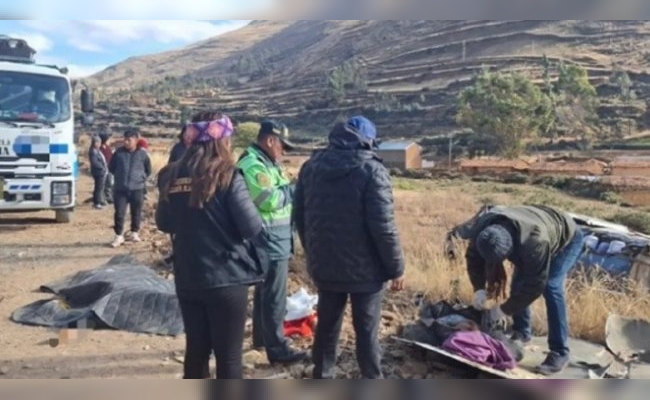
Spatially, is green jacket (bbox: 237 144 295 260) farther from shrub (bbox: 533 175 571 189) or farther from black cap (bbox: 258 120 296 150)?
shrub (bbox: 533 175 571 189)

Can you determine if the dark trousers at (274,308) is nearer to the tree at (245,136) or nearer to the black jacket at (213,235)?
the tree at (245,136)

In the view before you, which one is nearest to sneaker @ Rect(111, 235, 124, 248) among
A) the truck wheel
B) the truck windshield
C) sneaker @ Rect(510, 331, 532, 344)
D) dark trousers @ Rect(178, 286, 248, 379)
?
the truck windshield

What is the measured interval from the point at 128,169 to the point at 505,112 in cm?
4623

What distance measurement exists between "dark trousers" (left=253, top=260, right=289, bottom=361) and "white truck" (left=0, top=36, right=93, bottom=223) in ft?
21.5

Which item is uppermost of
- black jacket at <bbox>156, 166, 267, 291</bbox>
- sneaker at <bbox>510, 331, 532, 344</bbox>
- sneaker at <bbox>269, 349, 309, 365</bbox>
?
black jacket at <bbox>156, 166, 267, 291</bbox>

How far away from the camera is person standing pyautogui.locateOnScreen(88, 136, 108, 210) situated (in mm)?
13219

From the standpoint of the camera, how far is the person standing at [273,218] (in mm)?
4668

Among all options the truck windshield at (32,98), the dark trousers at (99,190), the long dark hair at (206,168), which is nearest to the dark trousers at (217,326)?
the long dark hair at (206,168)

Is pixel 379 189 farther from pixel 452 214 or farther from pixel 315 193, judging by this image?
pixel 452 214

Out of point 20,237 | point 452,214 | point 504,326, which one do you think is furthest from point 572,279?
point 452,214

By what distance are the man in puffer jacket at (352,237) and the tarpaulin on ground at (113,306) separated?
70.6 inches

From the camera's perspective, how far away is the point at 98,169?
520 inches

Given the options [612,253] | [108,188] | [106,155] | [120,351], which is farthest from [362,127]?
[108,188]

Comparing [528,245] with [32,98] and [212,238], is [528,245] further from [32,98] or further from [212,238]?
[32,98]
